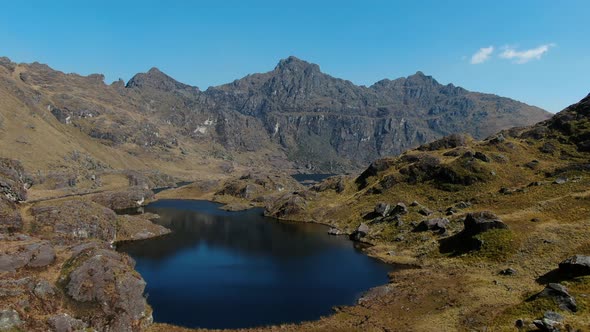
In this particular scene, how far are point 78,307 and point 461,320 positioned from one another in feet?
179

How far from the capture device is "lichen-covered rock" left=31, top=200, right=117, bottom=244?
9925 centimetres

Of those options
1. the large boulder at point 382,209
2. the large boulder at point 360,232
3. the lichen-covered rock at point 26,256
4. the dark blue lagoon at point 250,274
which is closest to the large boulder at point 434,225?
the large boulder at point 360,232

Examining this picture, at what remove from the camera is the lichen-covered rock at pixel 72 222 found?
99.2 metres

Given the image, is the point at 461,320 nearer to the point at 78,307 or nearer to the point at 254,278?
the point at 254,278

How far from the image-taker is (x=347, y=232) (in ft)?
458

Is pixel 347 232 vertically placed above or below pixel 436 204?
below

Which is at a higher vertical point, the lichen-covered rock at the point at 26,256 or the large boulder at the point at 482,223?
the large boulder at the point at 482,223

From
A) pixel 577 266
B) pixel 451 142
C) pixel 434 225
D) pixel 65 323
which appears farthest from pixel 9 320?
pixel 451 142

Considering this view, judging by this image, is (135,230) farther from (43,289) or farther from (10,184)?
(43,289)

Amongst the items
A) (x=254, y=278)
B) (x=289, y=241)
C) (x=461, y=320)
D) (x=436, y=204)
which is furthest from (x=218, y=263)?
Answer: (x=436, y=204)

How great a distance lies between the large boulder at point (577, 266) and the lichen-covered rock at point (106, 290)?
220 feet

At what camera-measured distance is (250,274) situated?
93.8 m

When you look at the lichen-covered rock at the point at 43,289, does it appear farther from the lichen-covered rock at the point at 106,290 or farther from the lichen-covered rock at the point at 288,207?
the lichen-covered rock at the point at 288,207

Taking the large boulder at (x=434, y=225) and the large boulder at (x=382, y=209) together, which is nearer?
the large boulder at (x=434, y=225)
